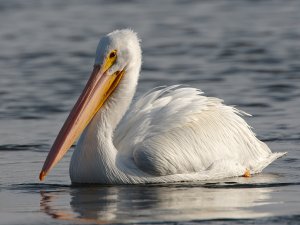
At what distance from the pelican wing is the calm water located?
191 mm

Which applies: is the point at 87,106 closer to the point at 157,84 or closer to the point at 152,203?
the point at 152,203

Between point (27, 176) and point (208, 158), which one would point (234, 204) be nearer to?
point (208, 158)

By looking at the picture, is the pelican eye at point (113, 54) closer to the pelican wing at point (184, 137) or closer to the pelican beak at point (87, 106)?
the pelican beak at point (87, 106)

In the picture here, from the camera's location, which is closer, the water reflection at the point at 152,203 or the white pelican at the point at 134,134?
the water reflection at the point at 152,203

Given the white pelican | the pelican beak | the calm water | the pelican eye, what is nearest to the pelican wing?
the white pelican

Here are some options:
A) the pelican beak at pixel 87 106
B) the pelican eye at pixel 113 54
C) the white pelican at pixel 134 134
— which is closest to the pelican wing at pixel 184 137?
the white pelican at pixel 134 134

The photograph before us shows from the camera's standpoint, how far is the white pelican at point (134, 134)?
7.88 meters

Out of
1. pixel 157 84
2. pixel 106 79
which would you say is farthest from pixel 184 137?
pixel 157 84

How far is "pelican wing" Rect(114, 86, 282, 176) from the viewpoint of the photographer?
796 cm

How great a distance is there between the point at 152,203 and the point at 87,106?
1.20 m

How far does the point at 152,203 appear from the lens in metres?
7.19

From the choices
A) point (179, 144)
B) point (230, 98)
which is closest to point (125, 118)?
point (179, 144)

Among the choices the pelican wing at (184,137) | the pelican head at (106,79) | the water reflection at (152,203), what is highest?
the pelican head at (106,79)

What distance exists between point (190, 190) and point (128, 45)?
1267 millimetres
